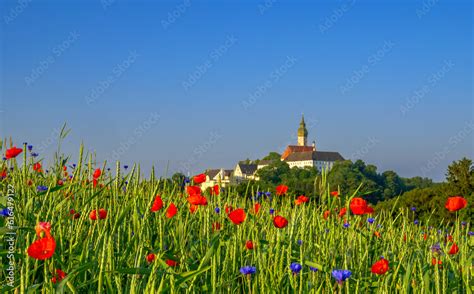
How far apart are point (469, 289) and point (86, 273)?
6.85 ft

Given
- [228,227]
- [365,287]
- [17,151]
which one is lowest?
[365,287]

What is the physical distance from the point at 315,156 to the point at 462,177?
389 feet

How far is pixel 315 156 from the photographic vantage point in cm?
12925

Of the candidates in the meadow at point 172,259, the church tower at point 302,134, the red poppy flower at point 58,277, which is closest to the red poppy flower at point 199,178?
→ the meadow at point 172,259

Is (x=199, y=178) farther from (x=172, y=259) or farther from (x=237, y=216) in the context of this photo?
(x=172, y=259)

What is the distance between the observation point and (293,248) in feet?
12.5

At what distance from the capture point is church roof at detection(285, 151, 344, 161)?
424 ft

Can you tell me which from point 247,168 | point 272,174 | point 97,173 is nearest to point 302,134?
point 247,168

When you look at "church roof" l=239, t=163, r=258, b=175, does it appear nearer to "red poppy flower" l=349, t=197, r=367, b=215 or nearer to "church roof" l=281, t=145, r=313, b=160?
"church roof" l=281, t=145, r=313, b=160

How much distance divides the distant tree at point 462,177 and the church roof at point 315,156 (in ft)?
384

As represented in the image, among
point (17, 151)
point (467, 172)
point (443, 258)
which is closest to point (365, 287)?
point (443, 258)

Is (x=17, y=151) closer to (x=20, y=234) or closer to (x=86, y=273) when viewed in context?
(x=20, y=234)

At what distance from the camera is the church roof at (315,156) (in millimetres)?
129375

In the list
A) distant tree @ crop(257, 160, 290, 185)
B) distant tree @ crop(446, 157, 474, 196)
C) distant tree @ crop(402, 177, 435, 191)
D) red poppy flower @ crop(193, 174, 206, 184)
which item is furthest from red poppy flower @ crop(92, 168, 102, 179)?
distant tree @ crop(402, 177, 435, 191)
